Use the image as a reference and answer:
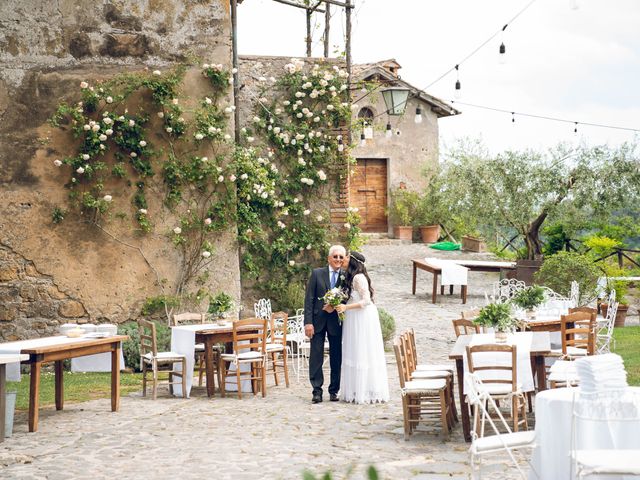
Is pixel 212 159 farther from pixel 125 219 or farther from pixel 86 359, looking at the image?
pixel 86 359

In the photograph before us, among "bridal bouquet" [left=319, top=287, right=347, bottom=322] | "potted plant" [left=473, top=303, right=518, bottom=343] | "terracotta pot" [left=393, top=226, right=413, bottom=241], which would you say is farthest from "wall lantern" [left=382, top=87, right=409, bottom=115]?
"terracotta pot" [left=393, top=226, right=413, bottom=241]

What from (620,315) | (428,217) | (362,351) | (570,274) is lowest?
(362,351)

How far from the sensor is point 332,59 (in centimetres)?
1630

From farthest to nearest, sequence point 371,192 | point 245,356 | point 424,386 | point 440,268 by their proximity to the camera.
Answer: point 371,192
point 440,268
point 245,356
point 424,386

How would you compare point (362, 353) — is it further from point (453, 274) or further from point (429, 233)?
point (429, 233)

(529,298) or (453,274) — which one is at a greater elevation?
(453,274)

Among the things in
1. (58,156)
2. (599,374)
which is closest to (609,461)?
(599,374)

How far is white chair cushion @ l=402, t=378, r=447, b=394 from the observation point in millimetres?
8197

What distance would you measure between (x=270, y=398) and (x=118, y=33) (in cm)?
673

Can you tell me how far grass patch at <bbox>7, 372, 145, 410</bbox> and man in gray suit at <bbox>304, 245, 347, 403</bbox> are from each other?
2747 millimetres

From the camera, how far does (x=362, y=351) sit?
1037cm

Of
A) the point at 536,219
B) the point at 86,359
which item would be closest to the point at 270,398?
the point at 86,359

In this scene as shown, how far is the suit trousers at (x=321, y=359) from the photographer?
10547 millimetres

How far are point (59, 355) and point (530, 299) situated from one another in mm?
5642
